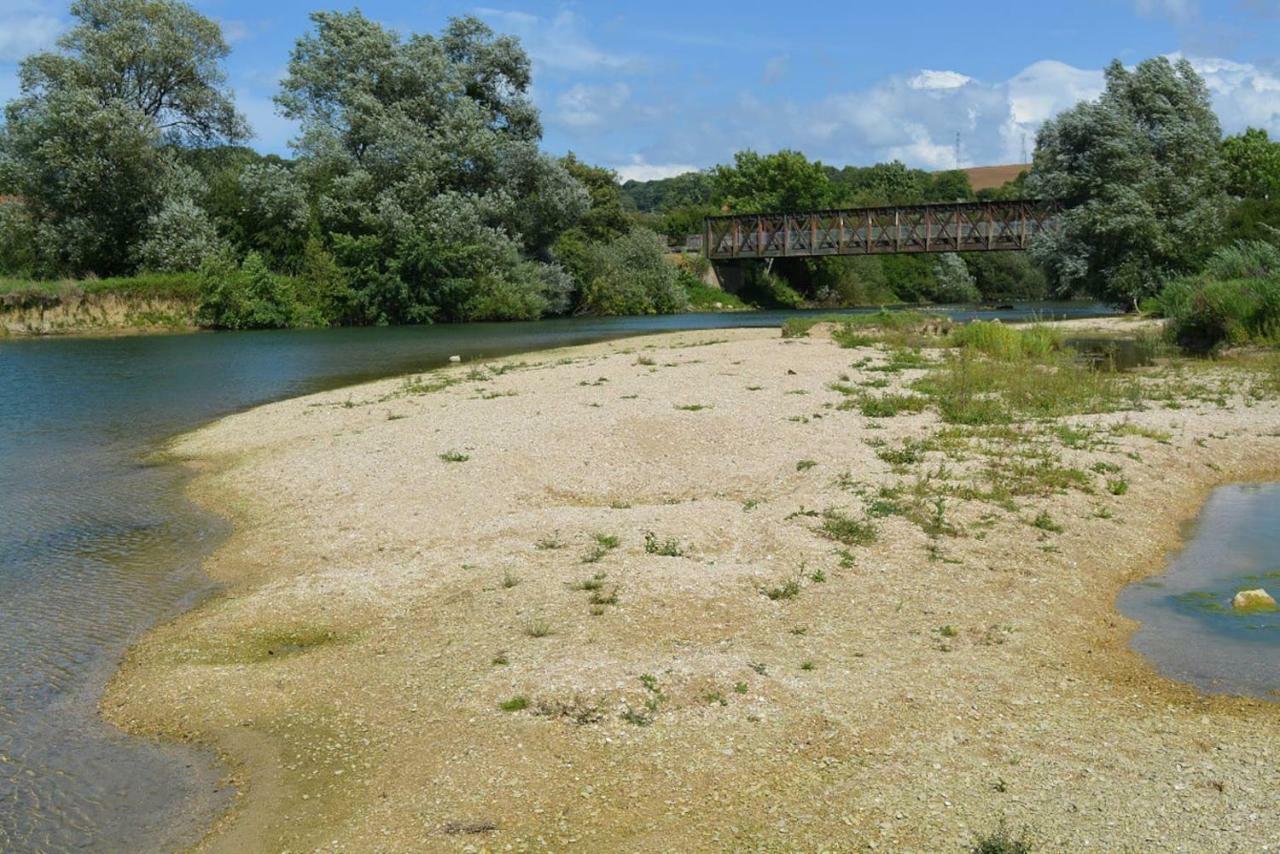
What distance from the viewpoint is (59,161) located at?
2034 inches

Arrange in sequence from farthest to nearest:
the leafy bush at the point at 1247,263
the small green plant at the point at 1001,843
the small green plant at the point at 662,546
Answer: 1. the leafy bush at the point at 1247,263
2. the small green plant at the point at 662,546
3. the small green plant at the point at 1001,843

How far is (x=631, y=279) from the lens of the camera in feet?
229

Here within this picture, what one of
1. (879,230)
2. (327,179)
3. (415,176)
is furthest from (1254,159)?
(327,179)

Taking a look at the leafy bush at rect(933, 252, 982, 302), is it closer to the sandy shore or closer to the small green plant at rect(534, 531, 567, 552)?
the sandy shore

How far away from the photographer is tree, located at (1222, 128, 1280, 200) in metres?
70.9

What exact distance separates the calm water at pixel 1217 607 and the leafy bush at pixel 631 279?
185 ft

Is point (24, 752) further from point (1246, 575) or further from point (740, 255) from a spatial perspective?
point (740, 255)

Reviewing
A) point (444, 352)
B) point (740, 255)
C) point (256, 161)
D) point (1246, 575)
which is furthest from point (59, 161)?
point (1246, 575)

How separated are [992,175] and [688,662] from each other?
169 m

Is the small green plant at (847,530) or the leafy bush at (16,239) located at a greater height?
the leafy bush at (16,239)

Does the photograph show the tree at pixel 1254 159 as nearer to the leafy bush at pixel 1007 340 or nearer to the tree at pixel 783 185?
the tree at pixel 783 185

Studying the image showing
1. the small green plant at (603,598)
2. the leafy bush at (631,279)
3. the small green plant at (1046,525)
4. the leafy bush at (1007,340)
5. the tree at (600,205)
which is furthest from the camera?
the tree at (600,205)

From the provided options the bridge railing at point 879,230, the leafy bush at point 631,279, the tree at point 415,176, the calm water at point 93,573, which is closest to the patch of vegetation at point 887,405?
the calm water at point 93,573

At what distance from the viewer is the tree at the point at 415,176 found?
56094mm
